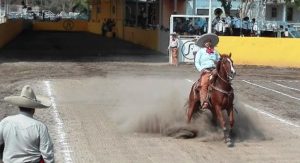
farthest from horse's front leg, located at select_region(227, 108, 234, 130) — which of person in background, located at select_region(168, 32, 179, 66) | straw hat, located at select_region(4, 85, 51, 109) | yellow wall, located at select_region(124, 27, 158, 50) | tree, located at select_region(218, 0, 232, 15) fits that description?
tree, located at select_region(218, 0, 232, 15)

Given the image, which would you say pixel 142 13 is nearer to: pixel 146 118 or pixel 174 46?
pixel 174 46

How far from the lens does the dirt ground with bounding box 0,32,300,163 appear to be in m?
10.5

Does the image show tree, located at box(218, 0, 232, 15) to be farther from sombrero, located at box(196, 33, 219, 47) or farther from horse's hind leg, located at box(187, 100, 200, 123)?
horse's hind leg, located at box(187, 100, 200, 123)

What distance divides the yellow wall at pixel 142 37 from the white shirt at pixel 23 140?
33.4 metres

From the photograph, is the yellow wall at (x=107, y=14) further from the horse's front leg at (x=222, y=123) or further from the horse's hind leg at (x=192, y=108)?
the horse's front leg at (x=222, y=123)

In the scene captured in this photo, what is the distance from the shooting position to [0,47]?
38094mm

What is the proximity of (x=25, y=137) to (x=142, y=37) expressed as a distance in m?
39.1

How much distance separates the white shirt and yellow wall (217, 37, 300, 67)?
82.3 ft

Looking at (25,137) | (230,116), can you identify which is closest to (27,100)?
(25,137)

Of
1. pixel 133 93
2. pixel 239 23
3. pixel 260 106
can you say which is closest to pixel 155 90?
pixel 133 93

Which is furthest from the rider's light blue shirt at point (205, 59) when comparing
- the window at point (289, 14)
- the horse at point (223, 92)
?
the window at point (289, 14)

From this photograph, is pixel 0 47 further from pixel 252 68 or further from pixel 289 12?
pixel 289 12

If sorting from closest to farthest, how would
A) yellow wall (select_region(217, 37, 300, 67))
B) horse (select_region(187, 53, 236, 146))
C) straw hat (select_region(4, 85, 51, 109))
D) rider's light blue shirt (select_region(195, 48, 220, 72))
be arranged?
straw hat (select_region(4, 85, 51, 109))
horse (select_region(187, 53, 236, 146))
rider's light blue shirt (select_region(195, 48, 220, 72))
yellow wall (select_region(217, 37, 300, 67))

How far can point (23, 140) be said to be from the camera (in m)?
5.47
